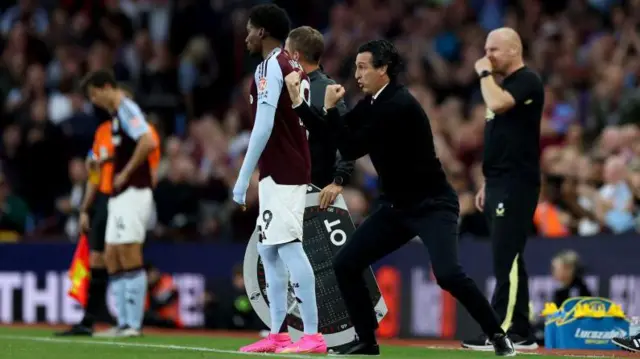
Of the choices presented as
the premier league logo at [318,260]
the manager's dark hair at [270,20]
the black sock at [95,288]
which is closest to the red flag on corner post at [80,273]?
the black sock at [95,288]

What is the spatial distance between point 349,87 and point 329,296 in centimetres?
824

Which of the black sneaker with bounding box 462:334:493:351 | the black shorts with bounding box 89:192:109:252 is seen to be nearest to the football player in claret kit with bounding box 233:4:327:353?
the black sneaker with bounding box 462:334:493:351

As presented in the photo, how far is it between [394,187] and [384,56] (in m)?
0.89

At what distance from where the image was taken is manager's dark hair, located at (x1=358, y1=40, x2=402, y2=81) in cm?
1014

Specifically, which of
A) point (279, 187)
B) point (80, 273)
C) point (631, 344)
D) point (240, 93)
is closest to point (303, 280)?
point (279, 187)

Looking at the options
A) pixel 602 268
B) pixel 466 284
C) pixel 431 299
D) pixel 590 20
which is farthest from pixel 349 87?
pixel 466 284

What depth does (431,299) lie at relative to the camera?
51.3ft

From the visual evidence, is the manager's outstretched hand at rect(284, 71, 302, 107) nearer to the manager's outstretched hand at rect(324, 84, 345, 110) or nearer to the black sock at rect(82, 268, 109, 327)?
the manager's outstretched hand at rect(324, 84, 345, 110)

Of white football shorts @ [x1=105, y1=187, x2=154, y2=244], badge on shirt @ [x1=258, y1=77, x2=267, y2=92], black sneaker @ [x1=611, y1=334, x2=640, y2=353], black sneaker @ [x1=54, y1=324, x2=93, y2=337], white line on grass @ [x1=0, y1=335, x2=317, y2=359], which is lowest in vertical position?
black sneaker @ [x1=611, y1=334, x2=640, y2=353]

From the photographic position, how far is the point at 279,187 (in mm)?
10719

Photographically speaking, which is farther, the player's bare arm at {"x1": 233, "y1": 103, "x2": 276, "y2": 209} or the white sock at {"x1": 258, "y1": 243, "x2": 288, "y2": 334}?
the white sock at {"x1": 258, "y1": 243, "x2": 288, "y2": 334}

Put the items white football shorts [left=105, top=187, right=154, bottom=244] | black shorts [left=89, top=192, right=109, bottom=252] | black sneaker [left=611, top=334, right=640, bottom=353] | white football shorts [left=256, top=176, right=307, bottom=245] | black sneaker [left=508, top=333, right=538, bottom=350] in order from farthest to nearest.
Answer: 1. black shorts [left=89, top=192, right=109, bottom=252]
2. white football shorts [left=105, top=187, right=154, bottom=244]
3. black sneaker [left=508, top=333, right=538, bottom=350]
4. black sneaker [left=611, top=334, right=640, bottom=353]
5. white football shorts [left=256, top=176, right=307, bottom=245]

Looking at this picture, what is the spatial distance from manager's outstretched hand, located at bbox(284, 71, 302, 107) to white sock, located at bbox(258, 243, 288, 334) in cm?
125

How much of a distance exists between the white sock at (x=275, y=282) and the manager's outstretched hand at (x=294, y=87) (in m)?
1.25
